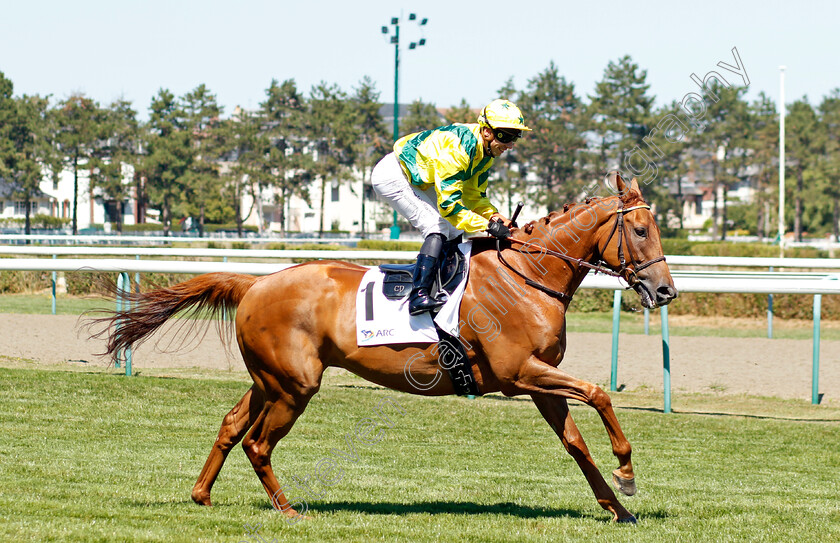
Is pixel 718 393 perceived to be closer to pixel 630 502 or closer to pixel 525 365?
pixel 630 502

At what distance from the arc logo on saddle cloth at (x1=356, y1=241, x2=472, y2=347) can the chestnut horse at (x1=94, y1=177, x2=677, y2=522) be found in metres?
0.04

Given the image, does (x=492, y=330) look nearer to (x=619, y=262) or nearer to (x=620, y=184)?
(x=619, y=262)

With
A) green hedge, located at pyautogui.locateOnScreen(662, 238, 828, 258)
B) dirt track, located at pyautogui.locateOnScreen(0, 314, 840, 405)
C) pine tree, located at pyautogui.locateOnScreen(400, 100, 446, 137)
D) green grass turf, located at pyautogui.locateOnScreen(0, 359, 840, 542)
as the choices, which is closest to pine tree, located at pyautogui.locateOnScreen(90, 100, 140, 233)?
pine tree, located at pyautogui.locateOnScreen(400, 100, 446, 137)

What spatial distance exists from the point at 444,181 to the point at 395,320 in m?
0.70

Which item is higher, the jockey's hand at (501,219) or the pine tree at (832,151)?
the pine tree at (832,151)

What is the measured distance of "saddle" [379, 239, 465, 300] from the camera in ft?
14.2

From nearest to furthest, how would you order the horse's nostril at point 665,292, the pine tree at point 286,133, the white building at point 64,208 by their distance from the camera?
1. the horse's nostril at point 665,292
2. the pine tree at point 286,133
3. the white building at point 64,208

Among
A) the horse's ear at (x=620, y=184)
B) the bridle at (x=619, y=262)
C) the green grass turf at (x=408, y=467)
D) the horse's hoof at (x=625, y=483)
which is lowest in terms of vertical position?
the green grass turf at (x=408, y=467)

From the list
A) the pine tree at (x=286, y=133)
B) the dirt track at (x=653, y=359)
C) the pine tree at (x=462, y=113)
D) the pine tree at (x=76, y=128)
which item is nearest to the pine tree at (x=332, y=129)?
the pine tree at (x=286, y=133)

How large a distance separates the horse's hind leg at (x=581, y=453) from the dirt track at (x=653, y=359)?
399 cm

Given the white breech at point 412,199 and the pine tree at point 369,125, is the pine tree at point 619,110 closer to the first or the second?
the pine tree at point 369,125

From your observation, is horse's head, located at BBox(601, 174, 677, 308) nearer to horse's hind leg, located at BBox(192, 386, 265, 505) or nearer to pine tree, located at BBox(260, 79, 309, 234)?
horse's hind leg, located at BBox(192, 386, 265, 505)

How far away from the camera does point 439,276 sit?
14.2 feet

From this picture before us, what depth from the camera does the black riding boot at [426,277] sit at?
428 centimetres
